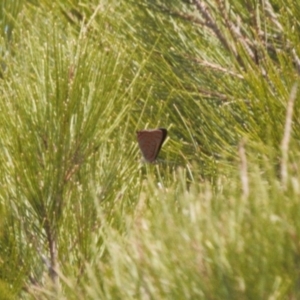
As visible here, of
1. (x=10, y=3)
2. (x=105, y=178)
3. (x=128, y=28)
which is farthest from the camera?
(x=10, y=3)

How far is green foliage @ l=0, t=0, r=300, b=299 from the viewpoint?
2.38 feet

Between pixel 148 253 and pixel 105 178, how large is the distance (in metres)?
0.63

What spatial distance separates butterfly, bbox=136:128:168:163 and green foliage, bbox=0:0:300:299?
36mm

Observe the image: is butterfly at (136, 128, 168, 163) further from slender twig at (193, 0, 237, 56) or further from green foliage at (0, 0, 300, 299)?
slender twig at (193, 0, 237, 56)

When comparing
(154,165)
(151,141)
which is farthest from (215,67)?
(151,141)

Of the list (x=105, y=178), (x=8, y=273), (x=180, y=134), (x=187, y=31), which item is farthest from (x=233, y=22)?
(x=8, y=273)

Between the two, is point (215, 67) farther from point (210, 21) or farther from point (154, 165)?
point (154, 165)

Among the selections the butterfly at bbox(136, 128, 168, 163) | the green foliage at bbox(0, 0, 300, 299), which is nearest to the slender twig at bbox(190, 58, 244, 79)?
the green foliage at bbox(0, 0, 300, 299)

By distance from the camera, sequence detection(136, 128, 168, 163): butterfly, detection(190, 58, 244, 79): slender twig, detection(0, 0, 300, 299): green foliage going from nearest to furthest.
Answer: detection(0, 0, 300, 299): green foliage
detection(136, 128, 168, 163): butterfly
detection(190, 58, 244, 79): slender twig

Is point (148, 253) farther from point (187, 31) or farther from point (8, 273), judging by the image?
point (187, 31)

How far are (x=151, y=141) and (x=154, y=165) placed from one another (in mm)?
177

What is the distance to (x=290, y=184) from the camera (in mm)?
720

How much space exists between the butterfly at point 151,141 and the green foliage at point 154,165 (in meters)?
0.04

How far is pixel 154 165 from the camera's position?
4.71 feet
